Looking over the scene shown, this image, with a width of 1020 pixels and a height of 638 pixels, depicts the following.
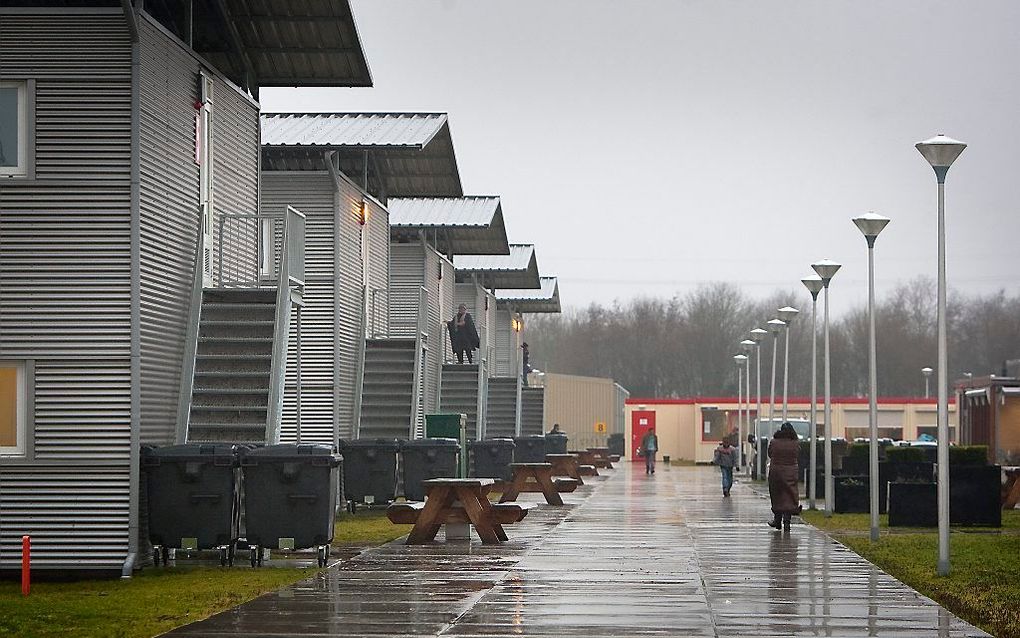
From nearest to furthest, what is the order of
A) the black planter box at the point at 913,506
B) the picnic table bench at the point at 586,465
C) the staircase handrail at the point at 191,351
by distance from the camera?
the staircase handrail at the point at 191,351
the black planter box at the point at 913,506
the picnic table bench at the point at 586,465

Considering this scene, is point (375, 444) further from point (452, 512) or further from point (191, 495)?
point (191, 495)

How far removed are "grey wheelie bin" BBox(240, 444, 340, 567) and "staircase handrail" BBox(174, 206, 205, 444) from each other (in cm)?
202

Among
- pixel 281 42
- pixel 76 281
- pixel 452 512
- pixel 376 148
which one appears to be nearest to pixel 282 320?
pixel 76 281

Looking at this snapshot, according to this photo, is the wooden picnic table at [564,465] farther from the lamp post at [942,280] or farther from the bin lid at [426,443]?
the lamp post at [942,280]

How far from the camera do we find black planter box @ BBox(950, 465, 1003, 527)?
83.9 feet

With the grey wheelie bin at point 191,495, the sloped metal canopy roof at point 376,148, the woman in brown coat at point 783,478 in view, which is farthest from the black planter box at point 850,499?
the grey wheelie bin at point 191,495

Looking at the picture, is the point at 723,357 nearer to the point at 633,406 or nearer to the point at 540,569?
the point at 633,406

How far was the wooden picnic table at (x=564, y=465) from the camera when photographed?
41.9 metres

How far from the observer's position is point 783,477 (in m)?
24.3

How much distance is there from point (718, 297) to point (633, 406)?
4624 centimetres

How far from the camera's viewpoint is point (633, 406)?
78500 millimetres

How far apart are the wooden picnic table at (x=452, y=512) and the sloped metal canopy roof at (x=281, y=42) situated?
6400 mm

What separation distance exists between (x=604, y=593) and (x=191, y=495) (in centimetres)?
461

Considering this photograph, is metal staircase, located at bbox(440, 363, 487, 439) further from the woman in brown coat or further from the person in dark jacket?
the woman in brown coat
